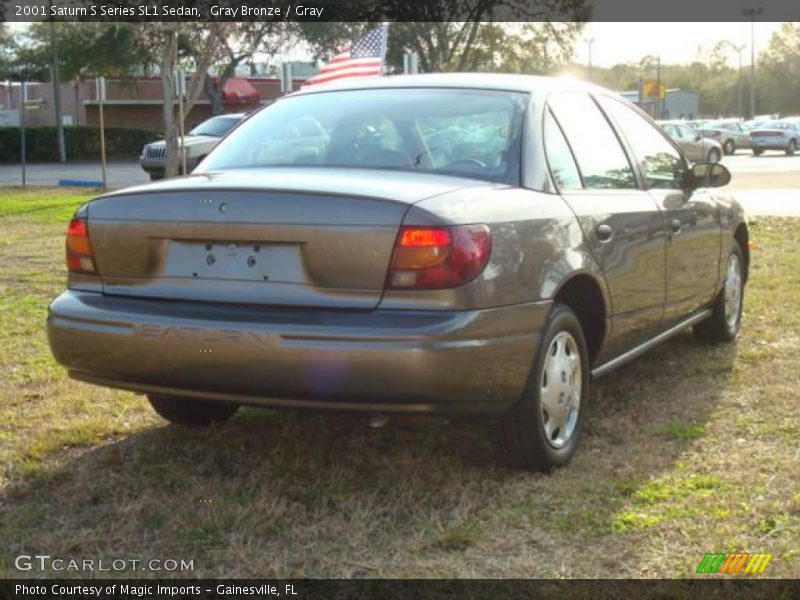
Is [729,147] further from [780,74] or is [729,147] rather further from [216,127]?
[780,74]

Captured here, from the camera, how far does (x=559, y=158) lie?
4.53m

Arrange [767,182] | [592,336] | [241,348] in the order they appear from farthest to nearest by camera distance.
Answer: [767,182] < [592,336] < [241,348]

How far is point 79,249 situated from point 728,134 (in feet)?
162

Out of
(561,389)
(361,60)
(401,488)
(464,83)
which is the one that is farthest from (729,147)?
(401,488)

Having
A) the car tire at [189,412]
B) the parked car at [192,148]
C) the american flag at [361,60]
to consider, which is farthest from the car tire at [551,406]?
the parked car at [192,148]

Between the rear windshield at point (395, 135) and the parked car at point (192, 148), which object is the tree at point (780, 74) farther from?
the rear windshield at point (395, 135)

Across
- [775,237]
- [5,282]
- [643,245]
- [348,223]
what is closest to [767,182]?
[775,237]

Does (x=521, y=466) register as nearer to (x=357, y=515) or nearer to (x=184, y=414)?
(x=357, y=515)

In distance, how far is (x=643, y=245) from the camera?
493 cm

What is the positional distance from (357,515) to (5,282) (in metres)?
6.18

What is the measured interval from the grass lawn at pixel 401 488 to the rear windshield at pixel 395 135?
3.73 feet

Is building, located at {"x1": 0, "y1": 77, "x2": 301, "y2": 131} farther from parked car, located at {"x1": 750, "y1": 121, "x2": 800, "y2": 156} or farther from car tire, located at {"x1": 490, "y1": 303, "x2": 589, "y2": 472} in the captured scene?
car tire, located at {"x1": 490, "y1": 303, "x2": 589, "y2": 472}

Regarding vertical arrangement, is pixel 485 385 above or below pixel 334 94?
below

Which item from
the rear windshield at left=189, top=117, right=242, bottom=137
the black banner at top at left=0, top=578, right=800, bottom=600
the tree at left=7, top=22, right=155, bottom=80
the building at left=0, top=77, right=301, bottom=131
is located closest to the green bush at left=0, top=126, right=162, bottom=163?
the tree at left=7, top=22, right=155, bottom=80
